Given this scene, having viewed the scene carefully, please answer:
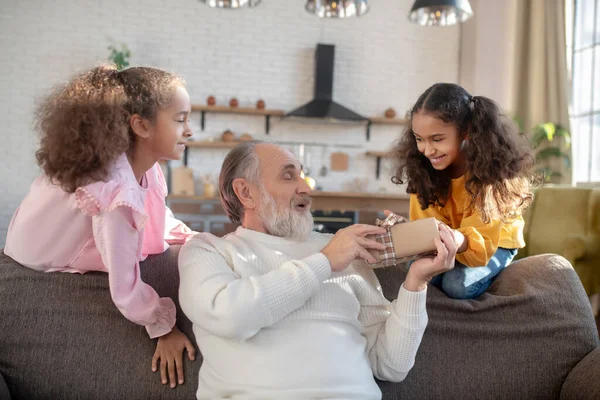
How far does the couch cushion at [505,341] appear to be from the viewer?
5.78 feet

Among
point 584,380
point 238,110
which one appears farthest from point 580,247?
point 238,110

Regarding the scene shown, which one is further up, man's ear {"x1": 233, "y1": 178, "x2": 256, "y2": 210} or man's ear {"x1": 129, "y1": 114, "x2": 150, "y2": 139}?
man's ear {"x1": 129, "y1": 114, "x2": 150, "y2": 139}

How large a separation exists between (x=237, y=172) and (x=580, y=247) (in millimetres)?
3116

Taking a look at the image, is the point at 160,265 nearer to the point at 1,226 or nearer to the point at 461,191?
the point at 461,191

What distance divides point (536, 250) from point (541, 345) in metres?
2.74

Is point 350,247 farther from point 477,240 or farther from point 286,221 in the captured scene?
point 477,240

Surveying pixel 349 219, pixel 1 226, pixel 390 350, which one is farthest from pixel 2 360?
pixel 1 226

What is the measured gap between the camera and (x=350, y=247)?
1.53 metres

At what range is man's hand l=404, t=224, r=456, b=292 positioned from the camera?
1.52m

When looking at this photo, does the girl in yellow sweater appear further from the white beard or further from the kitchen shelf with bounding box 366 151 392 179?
the kitchen shelf with bounding box 366 151 392 179

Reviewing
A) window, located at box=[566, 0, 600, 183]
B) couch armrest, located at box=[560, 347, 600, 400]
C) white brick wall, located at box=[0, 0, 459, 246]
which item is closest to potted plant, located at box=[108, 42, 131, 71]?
white brick wall, located at box=[0, 0, 459, 246]

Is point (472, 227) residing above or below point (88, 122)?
below

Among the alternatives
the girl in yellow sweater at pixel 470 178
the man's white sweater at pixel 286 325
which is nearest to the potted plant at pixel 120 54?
the girl in yellow sweater at pixel 470 178

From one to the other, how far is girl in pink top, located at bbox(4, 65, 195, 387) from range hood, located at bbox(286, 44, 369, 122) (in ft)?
17.1
